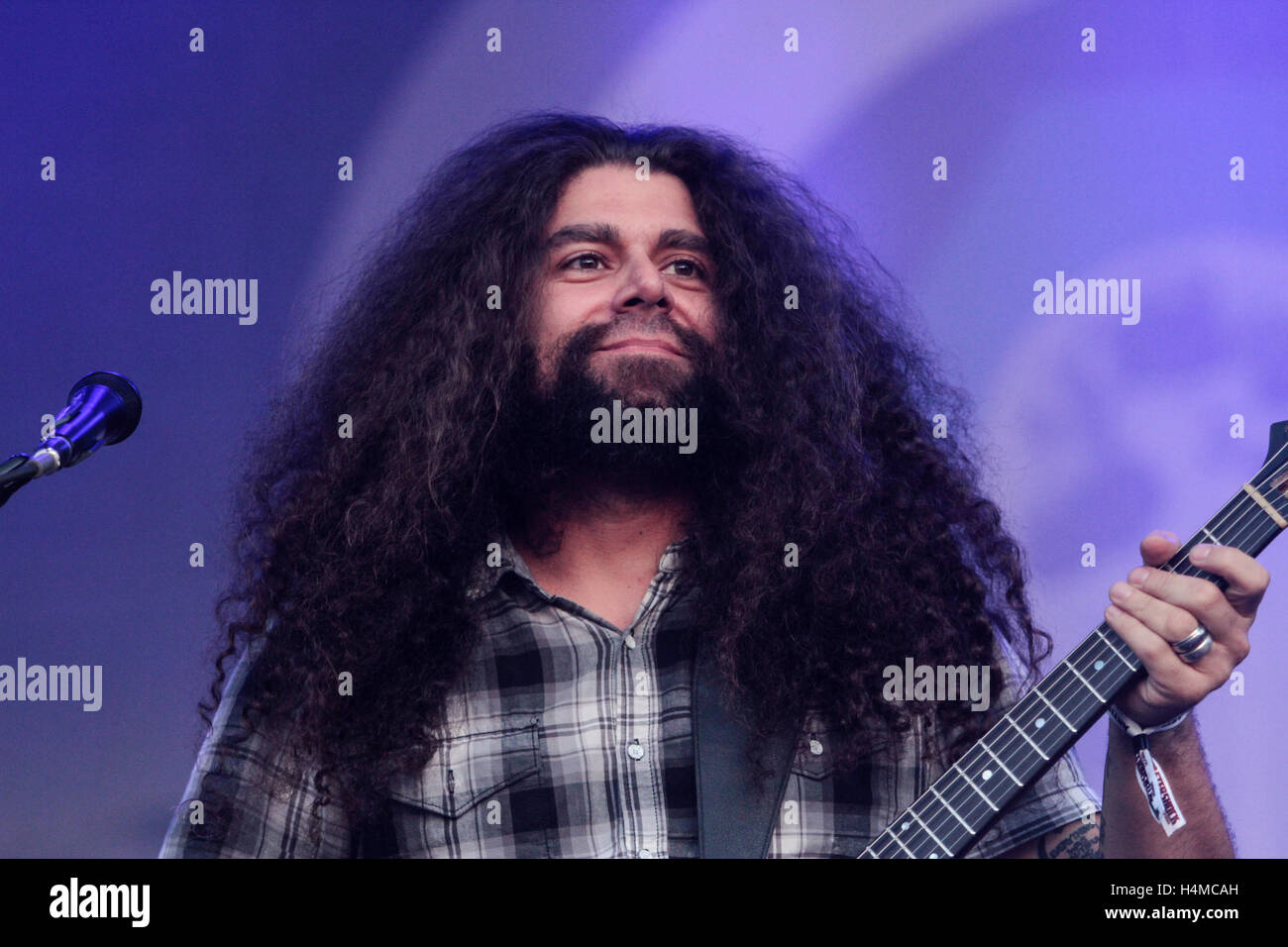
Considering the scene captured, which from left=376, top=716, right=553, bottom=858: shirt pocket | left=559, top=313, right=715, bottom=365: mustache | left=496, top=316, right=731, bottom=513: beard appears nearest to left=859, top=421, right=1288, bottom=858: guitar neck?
left=376, top=716, right=553, bottom=858: shirt pocket

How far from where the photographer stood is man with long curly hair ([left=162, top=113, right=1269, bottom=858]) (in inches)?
92.7

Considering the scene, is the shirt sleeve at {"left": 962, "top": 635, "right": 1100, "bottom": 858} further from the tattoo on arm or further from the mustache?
the mustache

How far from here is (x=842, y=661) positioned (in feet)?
8.13

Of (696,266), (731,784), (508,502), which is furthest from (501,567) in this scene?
(696,266)

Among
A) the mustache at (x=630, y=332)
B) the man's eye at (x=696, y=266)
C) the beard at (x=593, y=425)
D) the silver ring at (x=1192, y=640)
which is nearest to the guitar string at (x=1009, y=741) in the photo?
the silver ring at (x=1192, y=640)

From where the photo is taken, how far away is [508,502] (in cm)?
258

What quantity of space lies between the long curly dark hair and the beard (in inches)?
1.2

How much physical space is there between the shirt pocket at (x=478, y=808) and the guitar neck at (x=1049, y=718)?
0.61m

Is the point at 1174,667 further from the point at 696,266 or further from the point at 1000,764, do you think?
the point at 696,266

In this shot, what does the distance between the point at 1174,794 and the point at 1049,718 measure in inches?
11.8

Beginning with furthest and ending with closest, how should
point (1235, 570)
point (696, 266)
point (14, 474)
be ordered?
point (696, 266)
point (1235, 570)
point (14, 474)
